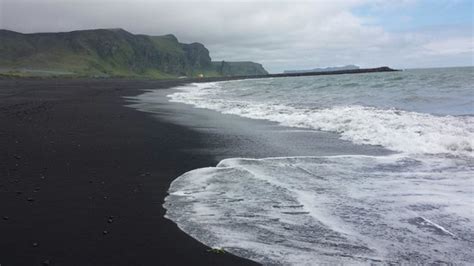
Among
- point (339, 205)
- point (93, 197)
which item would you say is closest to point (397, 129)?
point (339, 205)

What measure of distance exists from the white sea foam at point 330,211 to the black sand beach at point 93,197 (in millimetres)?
519

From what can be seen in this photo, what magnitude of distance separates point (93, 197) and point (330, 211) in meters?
4.53

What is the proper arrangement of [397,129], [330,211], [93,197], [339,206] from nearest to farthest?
1. [330,211]
2. [339,206]
3. [93,197]
4. [397,129]

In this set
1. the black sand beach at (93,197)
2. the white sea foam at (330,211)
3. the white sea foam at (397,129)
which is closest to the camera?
the black sand beach at (93,197)

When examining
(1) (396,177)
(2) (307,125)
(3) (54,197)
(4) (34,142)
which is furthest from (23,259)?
(2) (307,125)

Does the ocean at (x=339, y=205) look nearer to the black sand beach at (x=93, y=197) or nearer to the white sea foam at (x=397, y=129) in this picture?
the white sea foam at (x=397, y=129)

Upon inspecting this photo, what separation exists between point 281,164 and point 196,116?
13.2m

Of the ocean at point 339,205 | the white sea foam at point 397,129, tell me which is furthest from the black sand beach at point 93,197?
the white sea foam at point 397,129

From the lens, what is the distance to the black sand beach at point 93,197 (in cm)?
575

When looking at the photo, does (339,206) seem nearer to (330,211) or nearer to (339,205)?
(339,205)

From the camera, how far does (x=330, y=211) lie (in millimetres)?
7617

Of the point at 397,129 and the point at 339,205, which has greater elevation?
the point at 397,129

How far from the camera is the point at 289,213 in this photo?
24.6 feet

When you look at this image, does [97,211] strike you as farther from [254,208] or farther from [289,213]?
[289,213]
